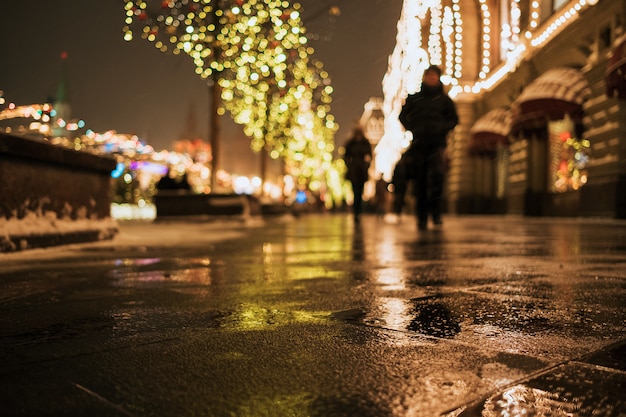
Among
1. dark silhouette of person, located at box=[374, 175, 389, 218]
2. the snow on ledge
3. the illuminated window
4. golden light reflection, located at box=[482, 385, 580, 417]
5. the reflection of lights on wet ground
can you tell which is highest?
the illuminated window

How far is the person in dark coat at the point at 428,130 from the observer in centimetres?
841

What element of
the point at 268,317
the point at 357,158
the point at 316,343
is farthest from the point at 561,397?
the point at 357,158

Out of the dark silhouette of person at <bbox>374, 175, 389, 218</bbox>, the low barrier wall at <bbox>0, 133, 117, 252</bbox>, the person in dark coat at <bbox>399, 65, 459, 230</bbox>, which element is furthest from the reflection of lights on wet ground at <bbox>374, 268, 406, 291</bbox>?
the dark silhouette of person at <bbox>374, 175, 389, 218</bbox>

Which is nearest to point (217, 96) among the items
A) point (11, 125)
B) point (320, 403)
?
point (11, 125)

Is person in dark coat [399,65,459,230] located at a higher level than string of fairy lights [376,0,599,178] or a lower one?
lower

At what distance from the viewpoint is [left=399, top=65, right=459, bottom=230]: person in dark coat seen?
8406 millimetres

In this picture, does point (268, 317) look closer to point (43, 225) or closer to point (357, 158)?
point (43, 225)

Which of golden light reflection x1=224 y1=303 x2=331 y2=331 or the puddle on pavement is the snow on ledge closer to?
golden light reflection x1=224 y1=303 x2=331 y2=331

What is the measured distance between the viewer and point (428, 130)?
844 centimetres

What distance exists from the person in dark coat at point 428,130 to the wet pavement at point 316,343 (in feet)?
16.0

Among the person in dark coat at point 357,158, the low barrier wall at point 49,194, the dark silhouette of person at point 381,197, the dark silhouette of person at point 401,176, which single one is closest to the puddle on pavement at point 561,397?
the low barrier wall at point 49,194

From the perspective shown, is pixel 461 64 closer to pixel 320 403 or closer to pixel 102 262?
pixel 102 262

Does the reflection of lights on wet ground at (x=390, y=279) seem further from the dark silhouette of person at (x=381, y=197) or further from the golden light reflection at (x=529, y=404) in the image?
the dark silhouette of person at (x=381, y=197)

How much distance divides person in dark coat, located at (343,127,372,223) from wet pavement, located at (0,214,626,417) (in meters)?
8.80
